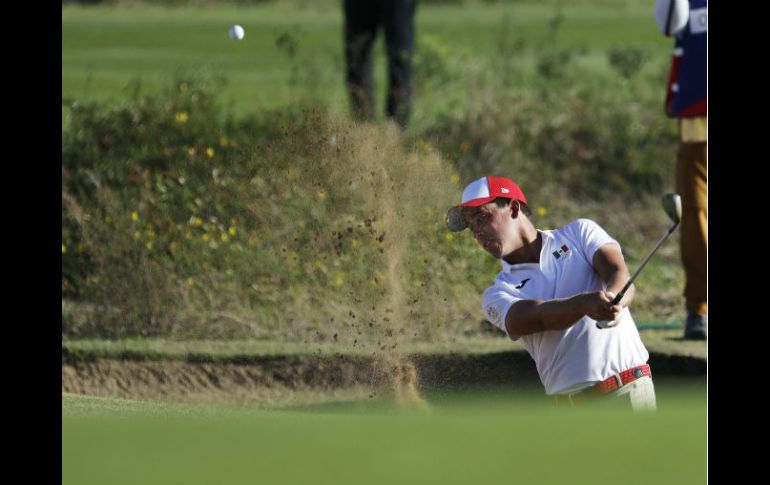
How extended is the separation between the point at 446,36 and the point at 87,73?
4102mm

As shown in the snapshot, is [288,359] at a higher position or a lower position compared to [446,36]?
lower

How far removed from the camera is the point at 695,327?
22.5ft

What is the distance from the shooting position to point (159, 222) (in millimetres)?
7707

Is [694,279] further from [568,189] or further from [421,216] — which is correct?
[568,189]

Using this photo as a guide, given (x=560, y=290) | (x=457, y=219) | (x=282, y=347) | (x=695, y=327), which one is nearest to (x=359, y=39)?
(x=282, y=347)

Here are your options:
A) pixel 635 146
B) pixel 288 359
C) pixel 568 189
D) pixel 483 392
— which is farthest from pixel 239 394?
pixel 635 146

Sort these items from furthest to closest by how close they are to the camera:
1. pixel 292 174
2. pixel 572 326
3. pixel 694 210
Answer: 1. pixel 292 174
2. pixel 694 210
3. pixel 572 326

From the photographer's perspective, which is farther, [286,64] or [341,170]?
[286,64]

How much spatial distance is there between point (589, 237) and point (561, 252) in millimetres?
109

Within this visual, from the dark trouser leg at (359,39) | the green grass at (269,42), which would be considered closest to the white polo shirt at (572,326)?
the green grass at (269,42)

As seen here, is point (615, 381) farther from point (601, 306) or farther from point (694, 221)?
point (694, 221)

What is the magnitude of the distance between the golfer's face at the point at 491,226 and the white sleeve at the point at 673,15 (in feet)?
→ 8.47

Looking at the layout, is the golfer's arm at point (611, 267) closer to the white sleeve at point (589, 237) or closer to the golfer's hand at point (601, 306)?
the white sleeve at point (589, 237)

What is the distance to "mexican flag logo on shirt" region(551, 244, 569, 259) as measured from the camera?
4.49 metres
